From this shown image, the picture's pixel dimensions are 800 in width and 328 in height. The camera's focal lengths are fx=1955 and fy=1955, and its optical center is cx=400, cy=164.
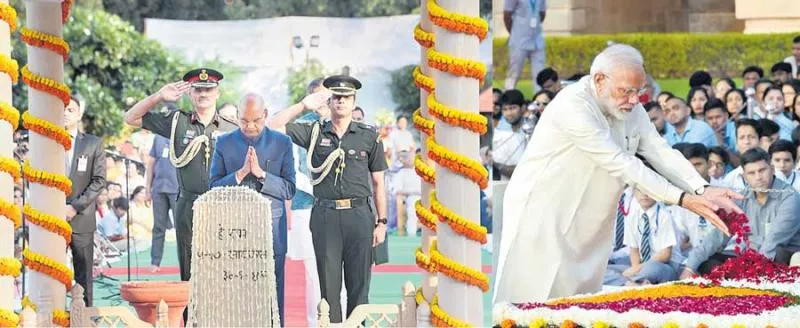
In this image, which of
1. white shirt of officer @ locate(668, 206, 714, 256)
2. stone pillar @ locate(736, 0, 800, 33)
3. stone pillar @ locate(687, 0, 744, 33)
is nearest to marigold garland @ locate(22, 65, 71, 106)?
white shirt of officer @ locate(668, 206, 714, 256)

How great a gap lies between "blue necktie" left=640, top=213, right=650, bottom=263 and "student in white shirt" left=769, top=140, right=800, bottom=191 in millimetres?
889

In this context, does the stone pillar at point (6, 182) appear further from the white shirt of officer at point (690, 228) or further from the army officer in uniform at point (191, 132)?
the white shirt of officer at point (690, 228)

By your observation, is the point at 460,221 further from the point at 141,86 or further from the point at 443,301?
the point at 141,86

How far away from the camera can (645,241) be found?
12.7 m

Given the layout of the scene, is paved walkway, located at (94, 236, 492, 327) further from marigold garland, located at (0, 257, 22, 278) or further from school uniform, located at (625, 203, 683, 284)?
marigold garland, located at (0, 257, 22, 278)

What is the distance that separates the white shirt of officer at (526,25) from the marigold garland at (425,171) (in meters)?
9.91

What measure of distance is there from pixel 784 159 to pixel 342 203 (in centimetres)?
389

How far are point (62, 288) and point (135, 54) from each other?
9.36ft

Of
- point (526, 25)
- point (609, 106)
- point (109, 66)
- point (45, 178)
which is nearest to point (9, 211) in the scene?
point (45, 178)

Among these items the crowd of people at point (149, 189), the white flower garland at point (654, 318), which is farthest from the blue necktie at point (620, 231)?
the white flower garland at point (654, 318)

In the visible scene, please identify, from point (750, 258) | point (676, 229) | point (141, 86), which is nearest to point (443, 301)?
point (750, 258)

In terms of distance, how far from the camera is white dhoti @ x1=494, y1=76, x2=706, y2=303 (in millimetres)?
8656

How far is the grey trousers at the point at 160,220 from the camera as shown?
34.5ft

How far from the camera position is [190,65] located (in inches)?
413
